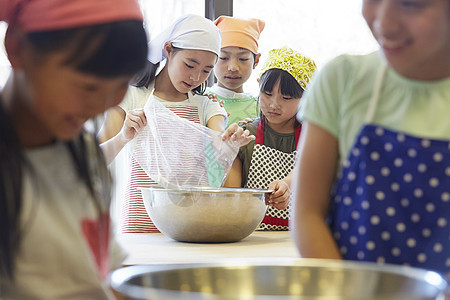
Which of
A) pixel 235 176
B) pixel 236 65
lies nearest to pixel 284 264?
pixel 235 176

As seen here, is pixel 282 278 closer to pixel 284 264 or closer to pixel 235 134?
pixel 284 264

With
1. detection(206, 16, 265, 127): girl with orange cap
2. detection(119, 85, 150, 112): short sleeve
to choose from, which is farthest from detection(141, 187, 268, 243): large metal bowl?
detection(206, 16, 265, 127): girl with orange cap

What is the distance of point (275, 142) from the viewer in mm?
2021

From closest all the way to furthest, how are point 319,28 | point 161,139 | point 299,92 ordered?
1. point 161,139
2. point 299,92
3. point 319,28

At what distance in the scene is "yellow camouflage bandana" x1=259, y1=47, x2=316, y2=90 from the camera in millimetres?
1984

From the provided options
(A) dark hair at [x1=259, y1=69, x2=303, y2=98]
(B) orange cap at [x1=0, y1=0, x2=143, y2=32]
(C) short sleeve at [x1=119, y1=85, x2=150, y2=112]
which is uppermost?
(B) orange cap at [x1=0, y1=0, x2=143, y2=32]

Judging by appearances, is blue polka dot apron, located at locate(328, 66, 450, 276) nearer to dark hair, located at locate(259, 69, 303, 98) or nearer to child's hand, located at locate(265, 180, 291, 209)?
child's hand, located at locate(265, 180, 291, 209)

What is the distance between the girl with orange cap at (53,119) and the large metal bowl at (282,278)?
0.11 metres

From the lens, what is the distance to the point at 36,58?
2.06ft

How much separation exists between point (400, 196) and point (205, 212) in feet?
2.18

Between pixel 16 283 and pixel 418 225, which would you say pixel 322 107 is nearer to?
pixel 418 225

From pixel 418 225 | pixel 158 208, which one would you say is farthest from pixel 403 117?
pixel 158 208

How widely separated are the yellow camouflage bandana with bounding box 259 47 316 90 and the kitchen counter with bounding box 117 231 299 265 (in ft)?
2.00

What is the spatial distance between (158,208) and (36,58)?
0.85 metres
